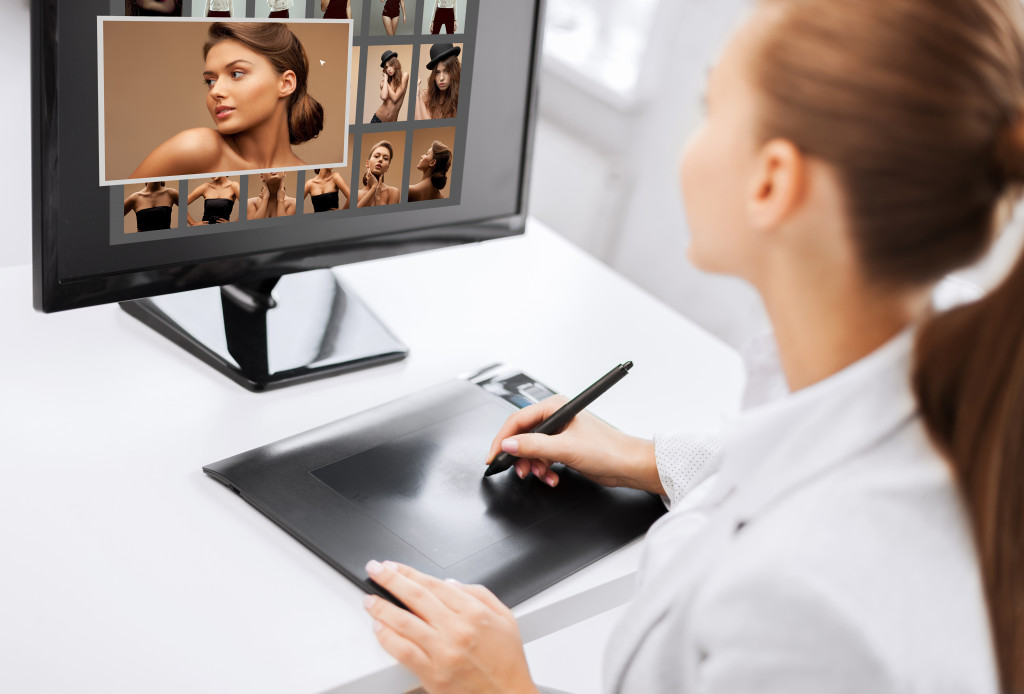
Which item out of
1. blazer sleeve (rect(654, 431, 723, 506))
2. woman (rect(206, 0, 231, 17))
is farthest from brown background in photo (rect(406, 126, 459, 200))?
blazer sleeve (rect(654, 431, 723, 506))

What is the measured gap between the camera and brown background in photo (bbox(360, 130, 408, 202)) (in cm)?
97

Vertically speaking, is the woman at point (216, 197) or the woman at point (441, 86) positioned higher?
the woman at point (441, 86)

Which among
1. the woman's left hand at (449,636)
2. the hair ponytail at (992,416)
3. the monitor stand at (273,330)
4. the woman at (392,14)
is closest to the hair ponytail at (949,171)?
the hair ponytail at (992,416)

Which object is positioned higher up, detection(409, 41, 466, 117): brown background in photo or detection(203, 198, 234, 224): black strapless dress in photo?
detection(409, 41, 466, 117): brown background in photo

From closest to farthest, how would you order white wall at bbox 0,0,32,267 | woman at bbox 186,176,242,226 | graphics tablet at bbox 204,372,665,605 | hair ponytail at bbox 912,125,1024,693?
hair ponytail at bbox 912,125,1024,693
graphics tablet at bbox 204,372,665,605
woman at bbox 186,176,242,226
white wall at bbox 0,0,32,267

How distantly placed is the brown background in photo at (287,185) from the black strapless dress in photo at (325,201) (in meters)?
0.02

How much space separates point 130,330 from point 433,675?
0.55 metres

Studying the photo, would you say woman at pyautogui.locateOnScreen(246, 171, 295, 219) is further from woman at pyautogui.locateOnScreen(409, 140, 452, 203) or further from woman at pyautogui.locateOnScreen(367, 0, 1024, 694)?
woman at pyautogui.locateOnScreen(367, 0, 1024, 694)

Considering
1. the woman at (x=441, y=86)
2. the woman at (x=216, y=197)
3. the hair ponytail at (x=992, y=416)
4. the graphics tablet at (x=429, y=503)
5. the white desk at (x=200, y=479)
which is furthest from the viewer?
the woman at (x=441, y=86)

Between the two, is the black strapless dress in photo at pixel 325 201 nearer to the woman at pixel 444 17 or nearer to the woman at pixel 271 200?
the woman at pixel 271 200

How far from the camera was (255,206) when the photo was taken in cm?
93

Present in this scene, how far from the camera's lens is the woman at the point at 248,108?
33.4 inches

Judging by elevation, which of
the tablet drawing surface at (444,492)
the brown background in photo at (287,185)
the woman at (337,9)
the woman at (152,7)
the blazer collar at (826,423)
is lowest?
the tablet drawing surface at (444,492)

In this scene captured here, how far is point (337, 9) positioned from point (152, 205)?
0.24 m
